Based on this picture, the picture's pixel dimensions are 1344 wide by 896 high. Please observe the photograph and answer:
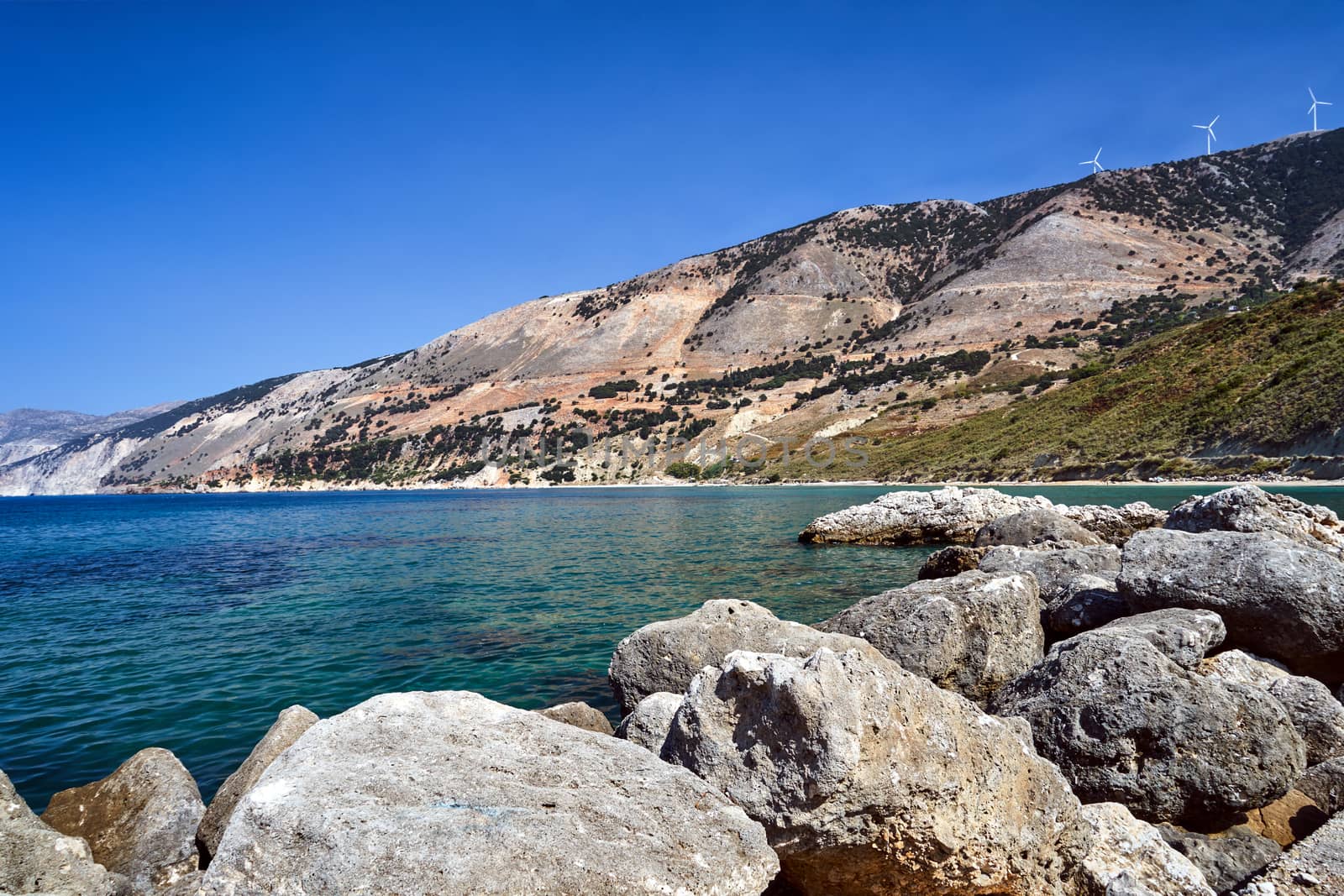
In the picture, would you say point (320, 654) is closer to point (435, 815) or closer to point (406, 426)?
point (435, 815)

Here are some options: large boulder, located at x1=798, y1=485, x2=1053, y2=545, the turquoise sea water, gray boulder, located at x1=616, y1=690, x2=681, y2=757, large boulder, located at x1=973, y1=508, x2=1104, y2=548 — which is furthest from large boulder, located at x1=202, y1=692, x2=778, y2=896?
large boulder, located at x1=798, y1=485, x2=1053, y2=545

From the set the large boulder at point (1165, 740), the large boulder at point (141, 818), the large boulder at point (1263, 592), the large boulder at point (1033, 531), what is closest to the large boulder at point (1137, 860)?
the large boulder at point (1165, 740)

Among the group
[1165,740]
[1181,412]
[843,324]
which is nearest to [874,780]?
[1165,740]

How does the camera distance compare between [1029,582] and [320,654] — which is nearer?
[1029,582]

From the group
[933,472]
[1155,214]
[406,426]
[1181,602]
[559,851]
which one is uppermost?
[1155,214]

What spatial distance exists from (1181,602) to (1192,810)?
383 cm

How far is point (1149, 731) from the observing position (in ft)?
20.3

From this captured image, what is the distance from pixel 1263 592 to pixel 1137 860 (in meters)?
5.32

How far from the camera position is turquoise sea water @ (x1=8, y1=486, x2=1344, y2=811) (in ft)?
36.0

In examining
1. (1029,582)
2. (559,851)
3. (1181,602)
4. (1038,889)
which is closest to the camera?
(559,851)

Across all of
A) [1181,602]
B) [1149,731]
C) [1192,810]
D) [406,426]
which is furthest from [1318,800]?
[406,426]

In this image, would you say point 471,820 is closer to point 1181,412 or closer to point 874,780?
point 874,780

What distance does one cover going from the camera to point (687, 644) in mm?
9570

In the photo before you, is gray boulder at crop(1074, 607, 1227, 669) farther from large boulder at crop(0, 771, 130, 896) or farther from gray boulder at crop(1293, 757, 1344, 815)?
large boulder at crop(0, 771, 130, 896)
